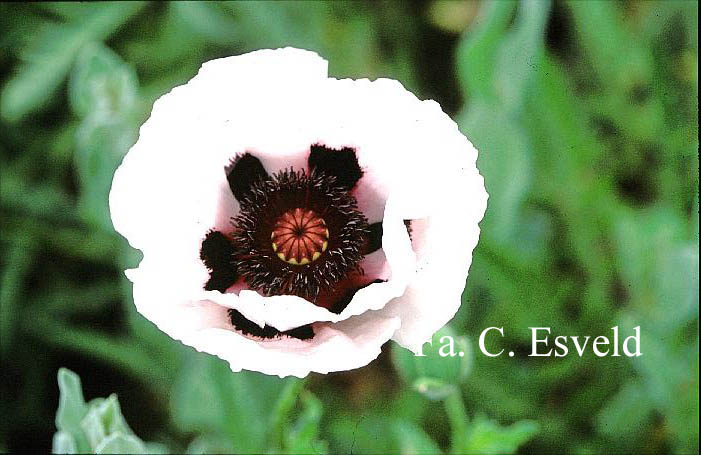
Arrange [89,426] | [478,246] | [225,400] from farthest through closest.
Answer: [478,246] → [225,400] → [89,426]

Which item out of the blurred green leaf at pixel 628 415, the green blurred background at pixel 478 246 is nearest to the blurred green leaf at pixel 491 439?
the green blurred background at pixel 478 246

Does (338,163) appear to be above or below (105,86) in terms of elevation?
below

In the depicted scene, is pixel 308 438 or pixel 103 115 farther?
pixel 103 115

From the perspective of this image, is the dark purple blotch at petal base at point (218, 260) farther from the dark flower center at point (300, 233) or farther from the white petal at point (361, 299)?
the white petal at point (361, 299)

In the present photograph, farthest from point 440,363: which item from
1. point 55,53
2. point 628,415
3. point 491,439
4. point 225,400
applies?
point 55,53

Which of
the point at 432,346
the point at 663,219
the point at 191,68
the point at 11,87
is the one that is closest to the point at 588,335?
the point at 663,219

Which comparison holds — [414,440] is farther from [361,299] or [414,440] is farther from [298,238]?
[361,299]

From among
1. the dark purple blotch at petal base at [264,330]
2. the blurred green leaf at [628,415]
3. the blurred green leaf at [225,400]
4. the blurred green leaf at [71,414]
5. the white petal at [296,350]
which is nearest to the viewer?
the white petal at [296,350]
